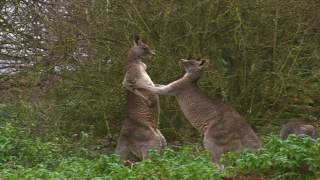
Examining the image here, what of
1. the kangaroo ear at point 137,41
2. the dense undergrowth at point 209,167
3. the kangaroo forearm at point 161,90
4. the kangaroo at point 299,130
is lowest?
the dense undergrowth at point 209,167

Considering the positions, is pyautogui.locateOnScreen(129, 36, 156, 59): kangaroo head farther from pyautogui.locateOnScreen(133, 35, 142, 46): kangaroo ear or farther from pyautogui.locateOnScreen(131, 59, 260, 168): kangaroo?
pyautogui.locateOnScreen(131, 59, 260, 168): kangaroo

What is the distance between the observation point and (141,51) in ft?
32.4

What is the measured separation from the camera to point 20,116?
36.0 ft

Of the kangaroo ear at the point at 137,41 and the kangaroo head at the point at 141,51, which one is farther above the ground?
the kangaroo ear at the point at 137,41

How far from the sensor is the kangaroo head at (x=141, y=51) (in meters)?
9.86

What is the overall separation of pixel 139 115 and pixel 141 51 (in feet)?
2.90

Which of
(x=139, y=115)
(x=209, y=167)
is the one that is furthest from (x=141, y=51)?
(x=209, y=167)

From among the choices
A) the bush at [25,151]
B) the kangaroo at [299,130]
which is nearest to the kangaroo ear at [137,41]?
the bush at [25,151]

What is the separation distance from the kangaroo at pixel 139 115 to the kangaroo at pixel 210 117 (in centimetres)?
17

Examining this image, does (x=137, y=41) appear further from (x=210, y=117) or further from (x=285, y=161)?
(x=285, y=161)

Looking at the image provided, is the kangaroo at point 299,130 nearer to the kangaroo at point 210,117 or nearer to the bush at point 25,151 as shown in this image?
the kangaroo at point 210,117

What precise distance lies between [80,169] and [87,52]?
12.4 ft

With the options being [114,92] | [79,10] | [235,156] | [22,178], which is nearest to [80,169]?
[22,178]

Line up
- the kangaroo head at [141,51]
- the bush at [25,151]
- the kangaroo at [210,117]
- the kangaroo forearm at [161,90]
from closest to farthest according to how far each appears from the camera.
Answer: the kangaroo at [210,117] → the bush at [25,151] → the kangaroo forearm at [161,90] → the kangaroo head at [141,51]
